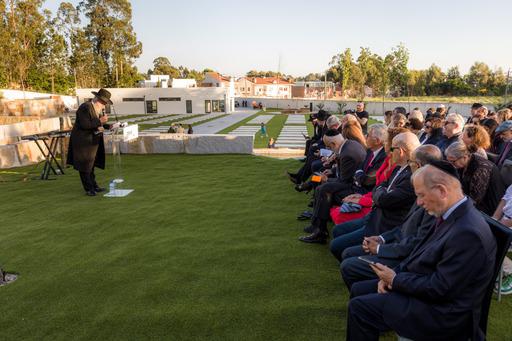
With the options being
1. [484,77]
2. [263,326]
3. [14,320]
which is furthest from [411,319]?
[484,77]

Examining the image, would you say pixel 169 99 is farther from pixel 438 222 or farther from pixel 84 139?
pixel 438 222

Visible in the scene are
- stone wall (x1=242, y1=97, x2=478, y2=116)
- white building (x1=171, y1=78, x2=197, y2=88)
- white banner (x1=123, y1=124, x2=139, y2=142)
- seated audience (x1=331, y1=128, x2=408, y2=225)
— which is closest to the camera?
seated audience (x1=331, y1=128, x2=408, y2=225)

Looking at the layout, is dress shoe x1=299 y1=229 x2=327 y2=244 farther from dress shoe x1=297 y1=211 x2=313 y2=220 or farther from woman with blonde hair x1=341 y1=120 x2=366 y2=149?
woman with blonde hair x1=341 y1=120 x2=366 y2=149

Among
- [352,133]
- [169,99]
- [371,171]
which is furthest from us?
[169,99]

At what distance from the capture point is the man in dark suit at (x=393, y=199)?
11.0 feet

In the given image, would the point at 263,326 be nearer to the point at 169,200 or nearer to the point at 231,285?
the point at 231,285

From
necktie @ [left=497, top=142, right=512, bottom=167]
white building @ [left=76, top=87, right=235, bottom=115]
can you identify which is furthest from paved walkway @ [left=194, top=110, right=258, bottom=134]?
necktie @ [left=497, top=142, right=512, bottom=167]

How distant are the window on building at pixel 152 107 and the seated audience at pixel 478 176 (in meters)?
46.3

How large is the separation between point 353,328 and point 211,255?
2359 millimetres

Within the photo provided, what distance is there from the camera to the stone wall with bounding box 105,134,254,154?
39.9ft

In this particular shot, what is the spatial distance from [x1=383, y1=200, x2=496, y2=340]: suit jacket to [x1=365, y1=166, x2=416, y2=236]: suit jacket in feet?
3.18

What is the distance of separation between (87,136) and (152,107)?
41.9m

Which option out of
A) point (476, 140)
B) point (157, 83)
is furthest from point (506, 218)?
point (157, 83)

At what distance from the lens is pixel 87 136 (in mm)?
7316
